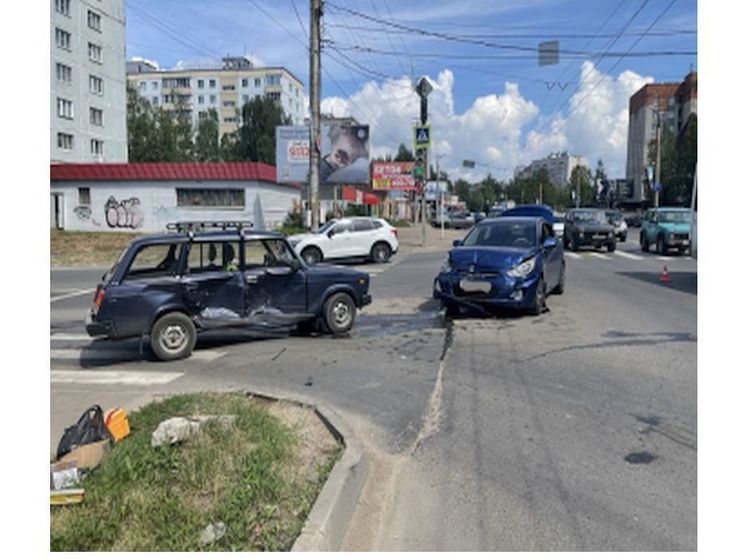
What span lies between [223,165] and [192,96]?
76.7 meters

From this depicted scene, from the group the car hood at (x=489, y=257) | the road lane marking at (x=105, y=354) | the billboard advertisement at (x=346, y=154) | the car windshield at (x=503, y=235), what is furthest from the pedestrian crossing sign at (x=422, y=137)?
the road lane marking at (x=105, y=354)

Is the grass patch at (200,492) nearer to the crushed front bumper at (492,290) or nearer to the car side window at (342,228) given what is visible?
the crushed front bumper at (492,290)

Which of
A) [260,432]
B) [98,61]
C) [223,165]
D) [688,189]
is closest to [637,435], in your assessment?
[260,432]

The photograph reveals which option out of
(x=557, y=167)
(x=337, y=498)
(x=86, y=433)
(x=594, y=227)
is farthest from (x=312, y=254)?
(x=557, y=167)

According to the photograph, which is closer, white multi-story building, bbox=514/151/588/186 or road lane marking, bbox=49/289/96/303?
road lane marking, bbox=49/289/96/303

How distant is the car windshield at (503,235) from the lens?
1129 centimetres

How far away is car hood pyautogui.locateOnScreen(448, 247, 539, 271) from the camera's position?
1032cm

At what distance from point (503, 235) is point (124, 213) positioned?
31.8 meters

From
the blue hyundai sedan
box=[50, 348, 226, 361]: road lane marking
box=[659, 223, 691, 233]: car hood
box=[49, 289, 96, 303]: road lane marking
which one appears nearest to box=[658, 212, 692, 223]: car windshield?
box=[659, 223, 691, 233]: car hood

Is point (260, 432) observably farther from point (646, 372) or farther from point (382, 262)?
point (382, 262)

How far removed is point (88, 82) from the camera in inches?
2259

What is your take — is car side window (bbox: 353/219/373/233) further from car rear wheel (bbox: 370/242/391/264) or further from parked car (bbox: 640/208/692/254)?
parked car (bbox: 640/208/692/254)

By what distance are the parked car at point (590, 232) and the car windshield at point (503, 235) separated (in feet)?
49.4

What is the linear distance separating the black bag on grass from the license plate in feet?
Answer: 22.0
